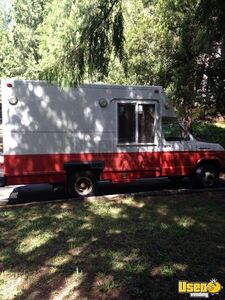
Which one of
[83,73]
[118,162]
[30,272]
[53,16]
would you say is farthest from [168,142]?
[30,272]

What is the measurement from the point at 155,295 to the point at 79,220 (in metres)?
3.43

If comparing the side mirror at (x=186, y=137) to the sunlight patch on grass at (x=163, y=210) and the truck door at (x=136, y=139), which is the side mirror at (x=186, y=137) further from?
the sunlight patch on grass at (x=163, y=210)

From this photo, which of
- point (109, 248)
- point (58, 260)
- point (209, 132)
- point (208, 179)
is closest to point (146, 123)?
point (208, 179)

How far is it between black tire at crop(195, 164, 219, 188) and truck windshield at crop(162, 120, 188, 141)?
3.64 feet

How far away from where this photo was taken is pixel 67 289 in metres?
4.86

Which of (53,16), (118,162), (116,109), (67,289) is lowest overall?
(67,289)

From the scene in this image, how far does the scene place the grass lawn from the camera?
491 centimetres

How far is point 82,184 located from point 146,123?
7.81 feet

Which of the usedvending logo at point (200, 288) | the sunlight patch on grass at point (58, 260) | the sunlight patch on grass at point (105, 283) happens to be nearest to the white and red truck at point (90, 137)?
the sunlight patch on grass at point (58, 260)

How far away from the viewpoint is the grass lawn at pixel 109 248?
4.91 metres

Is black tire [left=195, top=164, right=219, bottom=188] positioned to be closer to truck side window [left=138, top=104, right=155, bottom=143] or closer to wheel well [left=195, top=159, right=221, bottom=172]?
wheel well [left=195, top=159, right=221, bottom=172]

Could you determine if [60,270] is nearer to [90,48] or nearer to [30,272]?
[30,272]

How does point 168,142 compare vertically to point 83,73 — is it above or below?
below

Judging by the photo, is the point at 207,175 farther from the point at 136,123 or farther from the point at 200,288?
the point at 200,288
